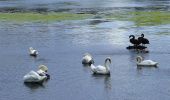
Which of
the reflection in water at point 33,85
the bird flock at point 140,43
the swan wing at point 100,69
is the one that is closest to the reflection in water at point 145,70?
the swan wing at point 100,69

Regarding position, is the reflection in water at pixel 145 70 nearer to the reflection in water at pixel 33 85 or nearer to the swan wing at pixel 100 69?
the swan wing at pixel 100 69

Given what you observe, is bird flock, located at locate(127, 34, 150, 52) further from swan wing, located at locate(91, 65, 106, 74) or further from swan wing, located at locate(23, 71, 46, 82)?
swan wing, located at locate(23, 71, 46, 82)

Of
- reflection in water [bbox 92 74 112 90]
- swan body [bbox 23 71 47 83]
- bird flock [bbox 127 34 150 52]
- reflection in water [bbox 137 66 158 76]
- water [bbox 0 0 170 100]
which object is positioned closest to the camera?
water [bbox 0 0 170 100]

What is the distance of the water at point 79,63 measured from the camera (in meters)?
32.8

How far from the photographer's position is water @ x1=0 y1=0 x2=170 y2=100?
107 ft

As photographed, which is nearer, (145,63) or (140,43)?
(145,63)

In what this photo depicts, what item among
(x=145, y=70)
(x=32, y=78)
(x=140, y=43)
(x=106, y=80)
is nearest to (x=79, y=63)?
(x=145, y=70)

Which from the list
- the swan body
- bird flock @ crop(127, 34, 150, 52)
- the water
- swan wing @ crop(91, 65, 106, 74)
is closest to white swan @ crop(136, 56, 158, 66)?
the water

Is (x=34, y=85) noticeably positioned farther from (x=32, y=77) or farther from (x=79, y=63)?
(x=79, y=63)

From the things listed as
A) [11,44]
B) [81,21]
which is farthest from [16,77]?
[81,21]

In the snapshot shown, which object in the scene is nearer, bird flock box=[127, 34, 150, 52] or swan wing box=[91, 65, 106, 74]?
swan wing box=[91, 65, 106, 74]

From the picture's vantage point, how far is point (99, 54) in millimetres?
48781

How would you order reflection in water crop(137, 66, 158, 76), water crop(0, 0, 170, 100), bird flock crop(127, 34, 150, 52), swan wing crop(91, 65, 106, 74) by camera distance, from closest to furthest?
water crop(0, 0, 170, 100) → swan wing crop(91, 65, 106, 74) → reflection in water crop(137, 66, 158, 76) → bird flock crop(127, 34, 150, 52)

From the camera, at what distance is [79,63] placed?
43750 mm
